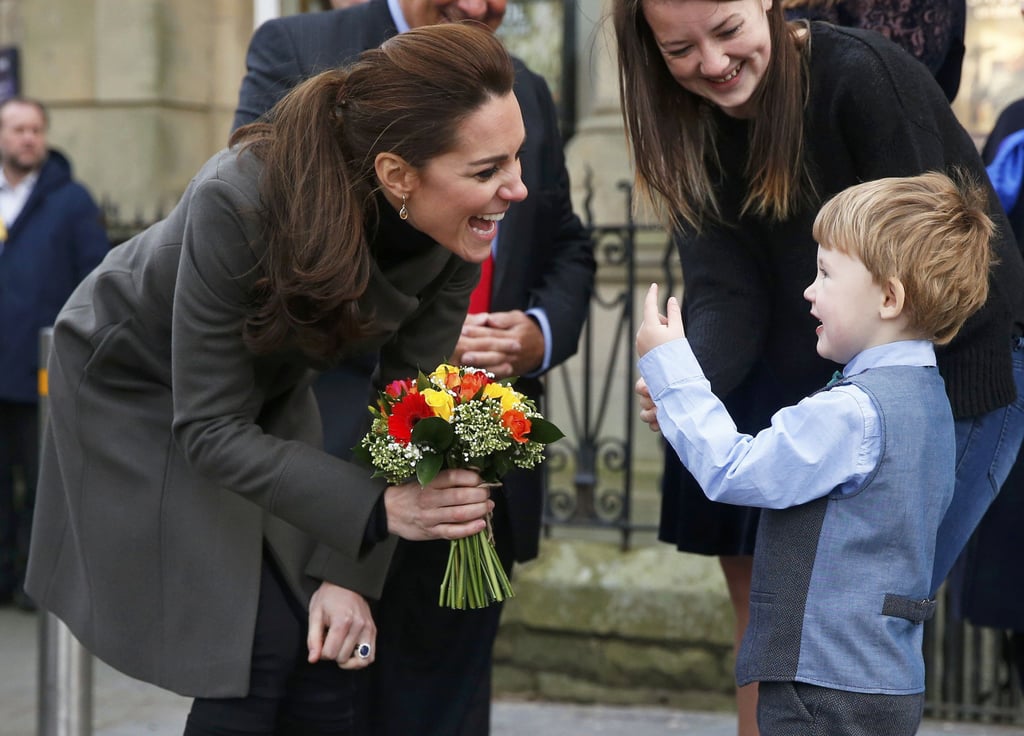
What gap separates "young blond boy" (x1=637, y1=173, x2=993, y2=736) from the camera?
7.71 feet

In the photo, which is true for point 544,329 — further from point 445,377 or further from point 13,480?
point 13,480

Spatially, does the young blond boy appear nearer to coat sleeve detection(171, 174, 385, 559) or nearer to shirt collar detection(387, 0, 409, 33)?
coat sleeve detection(171, 174, 385, 559)

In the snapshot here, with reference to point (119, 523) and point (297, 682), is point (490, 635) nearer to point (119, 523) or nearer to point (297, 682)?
point (297, 682)

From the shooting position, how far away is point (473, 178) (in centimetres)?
252

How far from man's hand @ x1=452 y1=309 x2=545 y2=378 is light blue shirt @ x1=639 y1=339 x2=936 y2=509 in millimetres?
803

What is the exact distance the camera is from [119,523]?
274 cm

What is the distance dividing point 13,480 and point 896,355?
4.65 metres

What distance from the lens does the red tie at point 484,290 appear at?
337 cm

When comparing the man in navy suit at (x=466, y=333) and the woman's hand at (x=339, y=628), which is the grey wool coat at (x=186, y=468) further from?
the man in navy suit at (x=466, y=333)

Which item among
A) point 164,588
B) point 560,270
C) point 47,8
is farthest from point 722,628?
point 47,8

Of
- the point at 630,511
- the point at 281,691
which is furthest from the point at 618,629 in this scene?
the point at 281,691

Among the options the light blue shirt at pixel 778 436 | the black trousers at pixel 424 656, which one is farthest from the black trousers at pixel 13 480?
the light blue shirt at pixel 778 436

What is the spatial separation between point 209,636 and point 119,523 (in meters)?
0.28

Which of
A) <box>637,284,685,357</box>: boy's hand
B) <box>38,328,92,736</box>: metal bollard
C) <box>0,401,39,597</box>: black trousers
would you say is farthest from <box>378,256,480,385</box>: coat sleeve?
<box>0,401,39,597</box>: black trousers
